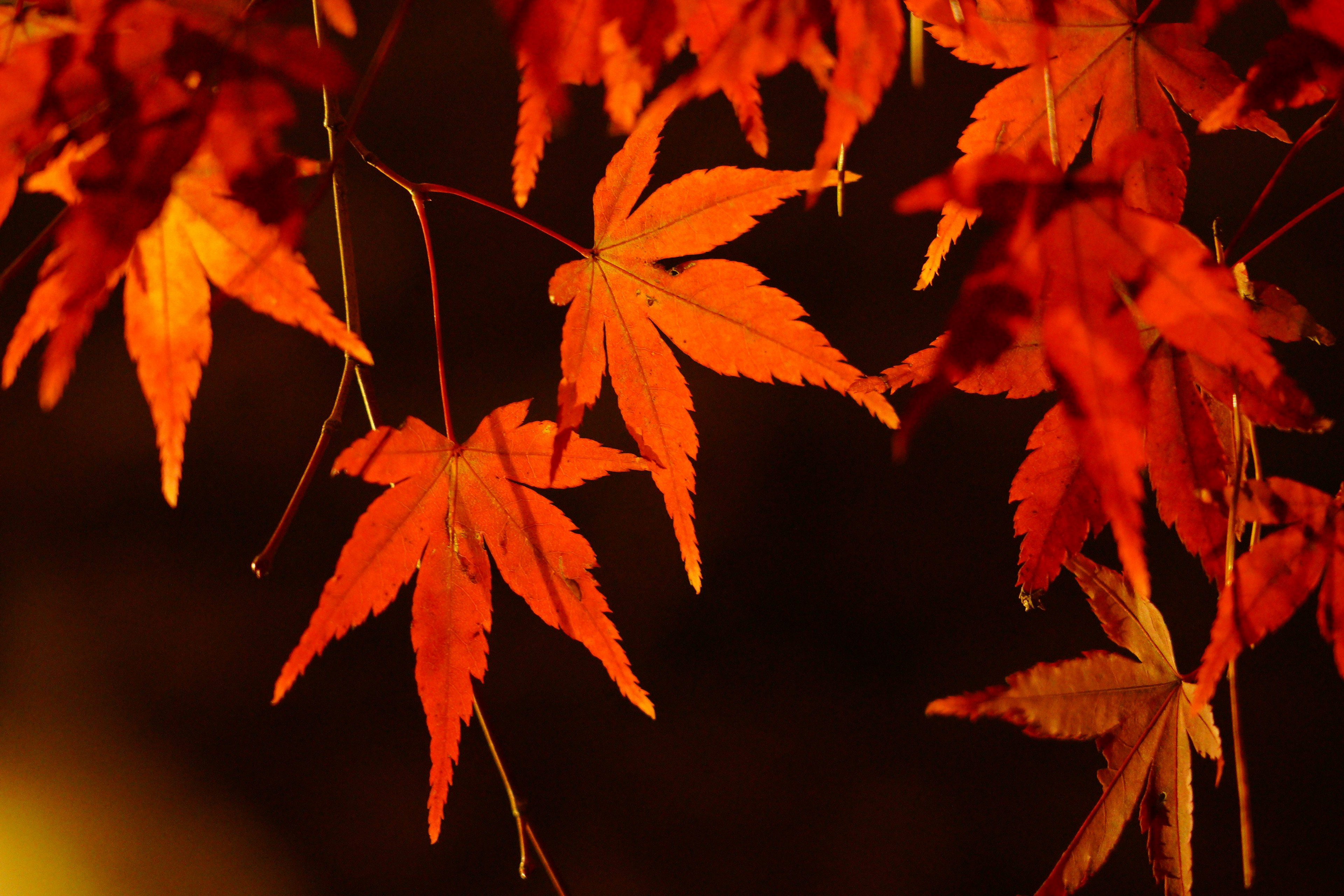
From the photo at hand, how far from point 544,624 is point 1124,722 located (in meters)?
0.90

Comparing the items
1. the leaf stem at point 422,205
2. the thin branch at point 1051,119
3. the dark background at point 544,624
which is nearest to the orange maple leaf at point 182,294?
the leaf stem at point 422,205

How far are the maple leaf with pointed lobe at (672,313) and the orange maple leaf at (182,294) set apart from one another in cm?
17

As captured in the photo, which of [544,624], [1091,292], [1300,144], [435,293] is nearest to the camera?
[1091,292]

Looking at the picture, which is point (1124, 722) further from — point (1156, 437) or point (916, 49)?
point (916, 49)

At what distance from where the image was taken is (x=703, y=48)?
1.30ft

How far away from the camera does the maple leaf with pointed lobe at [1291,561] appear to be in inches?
16.9

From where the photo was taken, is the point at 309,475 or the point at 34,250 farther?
the point at 309,475

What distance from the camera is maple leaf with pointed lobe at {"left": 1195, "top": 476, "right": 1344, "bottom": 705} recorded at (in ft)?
1.41

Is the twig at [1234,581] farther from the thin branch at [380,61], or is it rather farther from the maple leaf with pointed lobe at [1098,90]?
the thin branch at [380,61]

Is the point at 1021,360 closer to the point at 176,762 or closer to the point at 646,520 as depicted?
the point at 646,520

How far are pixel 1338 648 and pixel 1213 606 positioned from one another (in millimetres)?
923

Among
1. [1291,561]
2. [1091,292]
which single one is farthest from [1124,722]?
[1091,292]

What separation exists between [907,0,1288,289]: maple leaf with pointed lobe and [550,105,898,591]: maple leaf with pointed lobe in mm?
123

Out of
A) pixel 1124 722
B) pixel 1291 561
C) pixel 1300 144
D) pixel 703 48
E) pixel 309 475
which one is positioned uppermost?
pixel 703 48
